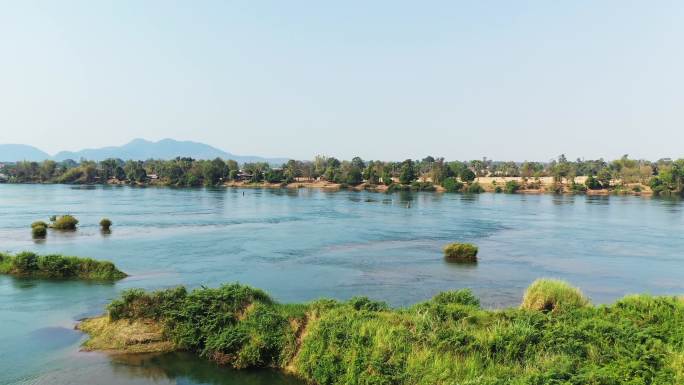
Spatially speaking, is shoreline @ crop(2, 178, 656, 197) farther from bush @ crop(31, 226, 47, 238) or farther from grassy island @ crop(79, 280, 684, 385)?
grassy island @ crop(79, 280, 684, 385)

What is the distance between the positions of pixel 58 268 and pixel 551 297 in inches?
1204

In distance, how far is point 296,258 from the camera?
45031 mm

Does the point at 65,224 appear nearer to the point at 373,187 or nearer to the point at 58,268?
the point at 58,268

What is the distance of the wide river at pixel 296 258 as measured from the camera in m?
21.0

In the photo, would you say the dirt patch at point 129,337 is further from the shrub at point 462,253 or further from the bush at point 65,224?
the bush at point 65,224

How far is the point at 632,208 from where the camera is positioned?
3610 inches

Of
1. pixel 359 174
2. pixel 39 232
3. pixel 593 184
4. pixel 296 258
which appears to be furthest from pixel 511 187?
pixel 39 232

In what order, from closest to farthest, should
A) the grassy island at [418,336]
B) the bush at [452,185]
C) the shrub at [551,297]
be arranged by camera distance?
1. the grassy island at [418,336]
2. the shrub at [551,297]
3. the bush at [452,185]

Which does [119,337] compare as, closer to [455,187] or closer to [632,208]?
[632,208]

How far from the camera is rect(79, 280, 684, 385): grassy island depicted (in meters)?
15.3

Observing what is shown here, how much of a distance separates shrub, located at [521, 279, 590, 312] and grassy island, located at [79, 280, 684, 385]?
0.06m

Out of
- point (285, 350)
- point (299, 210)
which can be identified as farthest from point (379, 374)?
point (299, 210)

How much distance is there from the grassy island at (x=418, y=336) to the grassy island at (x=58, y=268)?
11.4m

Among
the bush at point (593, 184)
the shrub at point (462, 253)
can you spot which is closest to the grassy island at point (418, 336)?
the shrub at point (462, 253)
